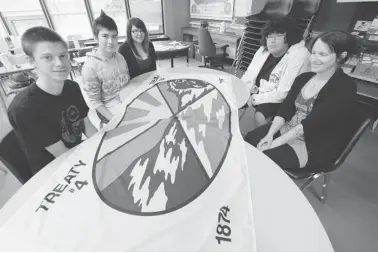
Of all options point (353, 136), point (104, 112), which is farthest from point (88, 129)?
point (353, 136)

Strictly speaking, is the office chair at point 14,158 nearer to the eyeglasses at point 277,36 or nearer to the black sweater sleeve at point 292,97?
the black sweater sleeve at point 292,97

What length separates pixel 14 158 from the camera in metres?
0.91

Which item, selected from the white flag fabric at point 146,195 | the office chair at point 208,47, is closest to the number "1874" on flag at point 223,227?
the white flag fabric at point 146,195

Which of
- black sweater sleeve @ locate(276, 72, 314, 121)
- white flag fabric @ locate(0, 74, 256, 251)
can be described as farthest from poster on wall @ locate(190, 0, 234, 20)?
white flag fabric @ locate(0, 74, 256, 251)

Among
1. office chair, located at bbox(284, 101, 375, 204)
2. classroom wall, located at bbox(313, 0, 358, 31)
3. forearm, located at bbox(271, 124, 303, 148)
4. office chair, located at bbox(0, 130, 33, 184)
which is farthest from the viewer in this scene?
classroom wall, located at bbox(313, 0, 358, 31)

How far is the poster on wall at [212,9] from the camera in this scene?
436 centimetres

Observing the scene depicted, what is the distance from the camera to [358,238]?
3.97ft

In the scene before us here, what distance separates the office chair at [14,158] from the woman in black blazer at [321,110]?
134 centimetres

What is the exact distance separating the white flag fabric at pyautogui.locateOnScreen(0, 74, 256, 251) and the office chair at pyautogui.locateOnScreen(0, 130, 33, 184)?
0.26 metres

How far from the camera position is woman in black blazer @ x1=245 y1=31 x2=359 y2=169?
1084 mm

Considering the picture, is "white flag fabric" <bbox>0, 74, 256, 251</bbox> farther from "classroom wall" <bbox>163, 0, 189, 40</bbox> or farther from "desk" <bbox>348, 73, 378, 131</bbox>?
"classroom wall" <bbox>163, 0, 189, 40</bbox>

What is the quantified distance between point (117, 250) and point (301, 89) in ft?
4.51

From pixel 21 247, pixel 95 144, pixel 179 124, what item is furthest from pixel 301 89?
pixel 21 247

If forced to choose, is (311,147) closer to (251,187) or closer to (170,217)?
(251,187)
